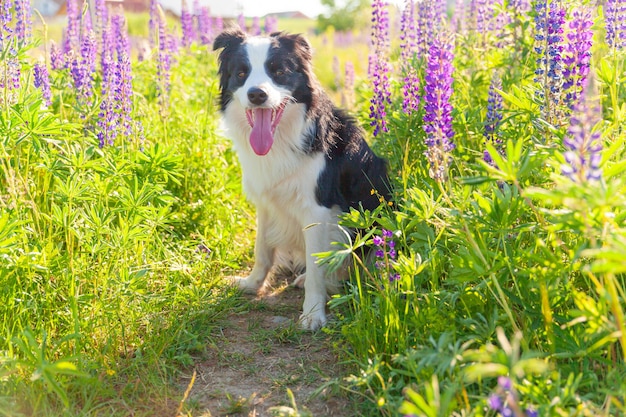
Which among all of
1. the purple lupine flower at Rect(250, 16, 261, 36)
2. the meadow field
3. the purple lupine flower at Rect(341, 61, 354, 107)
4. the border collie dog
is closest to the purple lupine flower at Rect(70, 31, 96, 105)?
the meadow field

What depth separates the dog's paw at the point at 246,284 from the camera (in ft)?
12.2

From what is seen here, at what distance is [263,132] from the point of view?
331 centimetres

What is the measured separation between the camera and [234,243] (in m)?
4.18

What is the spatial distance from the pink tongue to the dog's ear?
418 mm

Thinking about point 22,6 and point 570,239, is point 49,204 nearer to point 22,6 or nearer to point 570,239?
point 22,6

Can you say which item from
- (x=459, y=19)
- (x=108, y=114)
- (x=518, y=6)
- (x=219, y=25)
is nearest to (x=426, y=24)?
(x=518, y=6)

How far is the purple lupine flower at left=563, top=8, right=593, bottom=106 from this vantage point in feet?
8.74

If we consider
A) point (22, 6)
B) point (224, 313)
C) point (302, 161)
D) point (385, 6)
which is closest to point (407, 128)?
point (302, 161)

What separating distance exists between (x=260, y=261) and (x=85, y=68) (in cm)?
150

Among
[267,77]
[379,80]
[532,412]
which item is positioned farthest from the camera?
[379,80]

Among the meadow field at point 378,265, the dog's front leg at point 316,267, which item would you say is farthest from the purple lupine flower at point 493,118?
the dog's front leg at point 316,267

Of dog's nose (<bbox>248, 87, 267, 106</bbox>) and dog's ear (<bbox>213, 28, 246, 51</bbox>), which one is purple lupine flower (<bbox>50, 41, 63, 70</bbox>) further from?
dog's nose (<bbox>248, 87, 267, 106</bbox>)

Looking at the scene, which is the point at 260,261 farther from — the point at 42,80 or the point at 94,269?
the point at 42,80

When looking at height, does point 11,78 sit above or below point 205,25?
below
